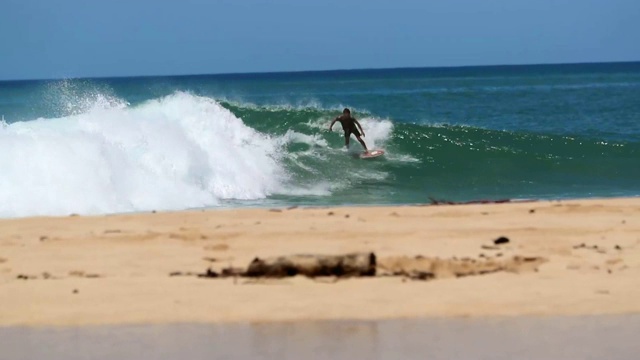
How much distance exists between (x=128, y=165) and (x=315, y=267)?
9489mm

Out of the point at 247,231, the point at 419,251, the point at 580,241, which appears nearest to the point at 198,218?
the point at 247,231

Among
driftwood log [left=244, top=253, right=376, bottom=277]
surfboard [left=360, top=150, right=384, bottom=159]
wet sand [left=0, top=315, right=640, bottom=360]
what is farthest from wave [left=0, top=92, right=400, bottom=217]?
wet sand [left=0, top=315, right=640, bottom=360]

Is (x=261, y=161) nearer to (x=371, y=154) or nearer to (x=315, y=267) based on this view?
(x=371, y=154)

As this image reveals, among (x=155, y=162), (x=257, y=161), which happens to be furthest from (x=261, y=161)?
(x=155, y=162)

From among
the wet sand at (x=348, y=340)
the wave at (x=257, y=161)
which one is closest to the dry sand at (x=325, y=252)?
the wet sand at (x=348, y=340)

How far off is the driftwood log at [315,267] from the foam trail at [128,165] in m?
7.24

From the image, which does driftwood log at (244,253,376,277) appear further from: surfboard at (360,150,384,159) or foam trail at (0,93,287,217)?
surfboard at (360,150,384,159)

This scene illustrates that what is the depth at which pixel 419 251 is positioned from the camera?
9.57 m

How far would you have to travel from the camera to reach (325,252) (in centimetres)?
967

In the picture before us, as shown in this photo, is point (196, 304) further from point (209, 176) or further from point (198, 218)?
point (209, 176)

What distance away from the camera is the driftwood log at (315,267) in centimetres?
831

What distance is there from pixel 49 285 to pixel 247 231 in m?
3.06

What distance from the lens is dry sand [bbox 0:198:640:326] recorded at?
730cm

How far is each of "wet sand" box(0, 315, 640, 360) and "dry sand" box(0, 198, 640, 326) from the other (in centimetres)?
25
